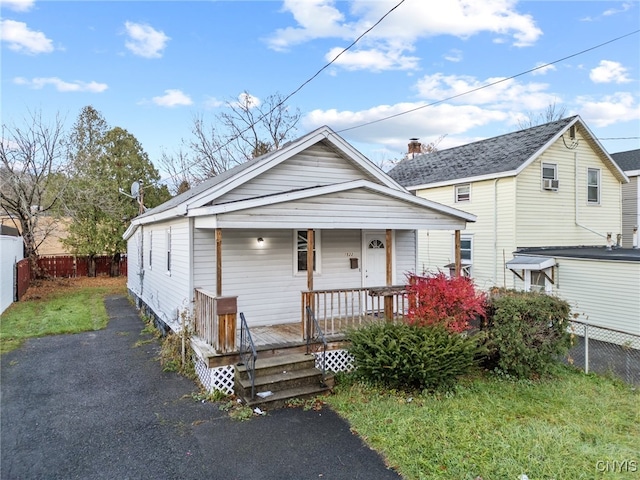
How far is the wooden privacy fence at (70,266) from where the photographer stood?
2112cm


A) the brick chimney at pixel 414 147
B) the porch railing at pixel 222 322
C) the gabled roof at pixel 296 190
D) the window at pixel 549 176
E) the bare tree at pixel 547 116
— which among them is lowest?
the porch railing at pixel 222 322

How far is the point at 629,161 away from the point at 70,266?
2913 centimetres

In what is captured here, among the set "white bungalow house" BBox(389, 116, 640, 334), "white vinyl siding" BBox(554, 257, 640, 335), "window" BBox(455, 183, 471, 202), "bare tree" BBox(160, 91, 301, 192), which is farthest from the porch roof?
"bare tree" BBox(160, 91, 301, 192)

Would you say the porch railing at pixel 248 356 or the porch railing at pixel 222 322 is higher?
the porch railing at pixel 222 322

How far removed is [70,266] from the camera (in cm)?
2180

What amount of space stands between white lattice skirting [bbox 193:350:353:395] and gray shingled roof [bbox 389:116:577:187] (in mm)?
9619

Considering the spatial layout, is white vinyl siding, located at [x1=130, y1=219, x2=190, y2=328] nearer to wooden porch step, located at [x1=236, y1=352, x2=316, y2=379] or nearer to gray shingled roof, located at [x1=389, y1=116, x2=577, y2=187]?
wooden porch step, located at [x1=236, y1=352, x2=316, y2=379]

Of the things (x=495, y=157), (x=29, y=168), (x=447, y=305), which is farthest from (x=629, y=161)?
(x=29, y=168)

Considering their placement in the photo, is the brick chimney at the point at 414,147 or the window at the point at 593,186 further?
the brick chimney at the point at 414,147

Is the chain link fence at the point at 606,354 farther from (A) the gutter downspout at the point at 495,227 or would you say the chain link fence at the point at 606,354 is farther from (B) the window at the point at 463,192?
(B) the window at the point at 463,192

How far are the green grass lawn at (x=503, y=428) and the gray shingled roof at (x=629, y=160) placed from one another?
14605mm

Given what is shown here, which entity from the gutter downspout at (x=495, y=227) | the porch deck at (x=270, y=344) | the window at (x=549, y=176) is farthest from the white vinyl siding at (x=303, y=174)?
the window at (x=549, y=176)

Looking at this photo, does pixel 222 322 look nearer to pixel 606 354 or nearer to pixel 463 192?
pixel 606 354

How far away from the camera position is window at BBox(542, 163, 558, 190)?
14.0m
